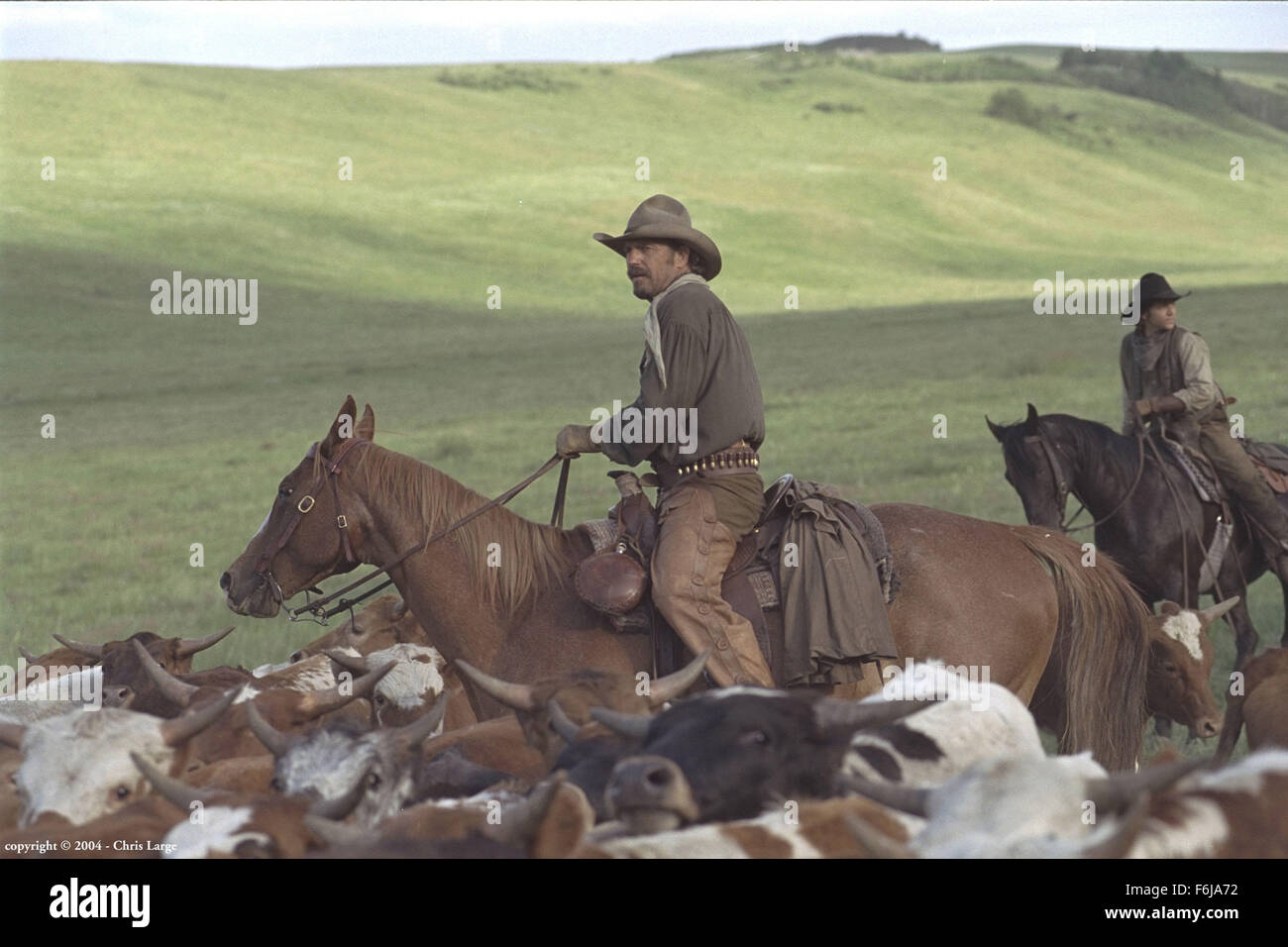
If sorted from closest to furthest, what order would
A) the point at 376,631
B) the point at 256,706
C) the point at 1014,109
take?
the point at 256,706 → the point at 376,631 → the point at 1014,109

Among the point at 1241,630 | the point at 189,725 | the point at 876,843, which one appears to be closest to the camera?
the point at 876,843

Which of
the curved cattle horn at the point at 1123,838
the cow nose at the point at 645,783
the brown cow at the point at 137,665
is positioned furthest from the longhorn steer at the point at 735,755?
the brown cow at the point at 137,665

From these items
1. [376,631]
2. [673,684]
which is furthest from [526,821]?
[376,631]

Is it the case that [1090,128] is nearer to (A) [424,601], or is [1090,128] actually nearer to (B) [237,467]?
(B) [237,467]

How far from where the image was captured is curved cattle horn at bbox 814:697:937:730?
16.0 ft

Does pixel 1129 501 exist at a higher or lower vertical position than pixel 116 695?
higher

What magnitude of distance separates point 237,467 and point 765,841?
66.5 feet

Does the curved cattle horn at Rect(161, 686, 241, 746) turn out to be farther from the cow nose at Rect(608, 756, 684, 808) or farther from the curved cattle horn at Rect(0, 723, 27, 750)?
the cow nose at Rect(608, 756, 684, 808)

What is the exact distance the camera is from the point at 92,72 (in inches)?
3238

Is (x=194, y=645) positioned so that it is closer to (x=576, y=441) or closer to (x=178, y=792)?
(x=576, y=441)

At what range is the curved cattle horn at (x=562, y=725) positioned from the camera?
543cm

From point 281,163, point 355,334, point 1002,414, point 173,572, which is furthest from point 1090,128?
point 173,572

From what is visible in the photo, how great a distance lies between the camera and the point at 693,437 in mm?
7203

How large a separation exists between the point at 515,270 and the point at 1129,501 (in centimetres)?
5481
